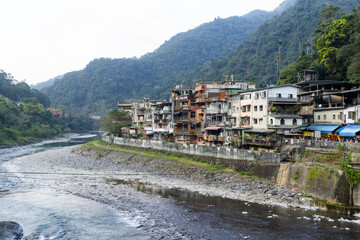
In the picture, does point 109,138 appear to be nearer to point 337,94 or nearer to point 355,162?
point 337,94

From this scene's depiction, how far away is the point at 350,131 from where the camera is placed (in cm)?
3219

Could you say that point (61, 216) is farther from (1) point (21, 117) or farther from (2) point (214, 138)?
(1) point (21, 117)

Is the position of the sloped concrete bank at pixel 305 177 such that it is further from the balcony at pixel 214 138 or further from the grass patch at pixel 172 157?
the balcony at pixel 214 138

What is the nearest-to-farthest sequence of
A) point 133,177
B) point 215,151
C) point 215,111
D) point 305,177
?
1. point 305,177
2. point 215,151
3. point 133,177
4. point 215,111

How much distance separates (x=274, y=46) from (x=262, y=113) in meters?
76.8

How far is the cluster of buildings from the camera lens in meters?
37.2

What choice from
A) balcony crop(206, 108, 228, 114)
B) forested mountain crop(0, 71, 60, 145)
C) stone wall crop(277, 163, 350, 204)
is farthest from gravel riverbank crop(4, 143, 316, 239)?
forested mountain crop(0, 71, 60, 145)

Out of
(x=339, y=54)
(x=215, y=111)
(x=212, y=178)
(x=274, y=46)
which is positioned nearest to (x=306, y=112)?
(x=339, y=54)

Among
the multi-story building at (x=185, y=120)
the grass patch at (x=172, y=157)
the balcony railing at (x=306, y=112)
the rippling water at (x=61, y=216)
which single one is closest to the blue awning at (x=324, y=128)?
the balcony railing at (x=306, y=112)

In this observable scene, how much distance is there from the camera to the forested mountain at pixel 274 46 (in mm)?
95562

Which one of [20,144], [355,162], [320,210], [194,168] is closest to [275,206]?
[320,210]

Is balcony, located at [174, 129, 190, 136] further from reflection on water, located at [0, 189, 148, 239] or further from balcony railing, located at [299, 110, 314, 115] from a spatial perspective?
reflection on water, located at [0, 189, 148, 239]

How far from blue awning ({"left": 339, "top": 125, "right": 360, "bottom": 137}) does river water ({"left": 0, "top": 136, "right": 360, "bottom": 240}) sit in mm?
12864

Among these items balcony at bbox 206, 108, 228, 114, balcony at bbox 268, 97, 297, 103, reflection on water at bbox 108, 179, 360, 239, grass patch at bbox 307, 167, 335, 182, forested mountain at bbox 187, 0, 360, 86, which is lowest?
reflection on water at bbox 108, 179, 360, 239
